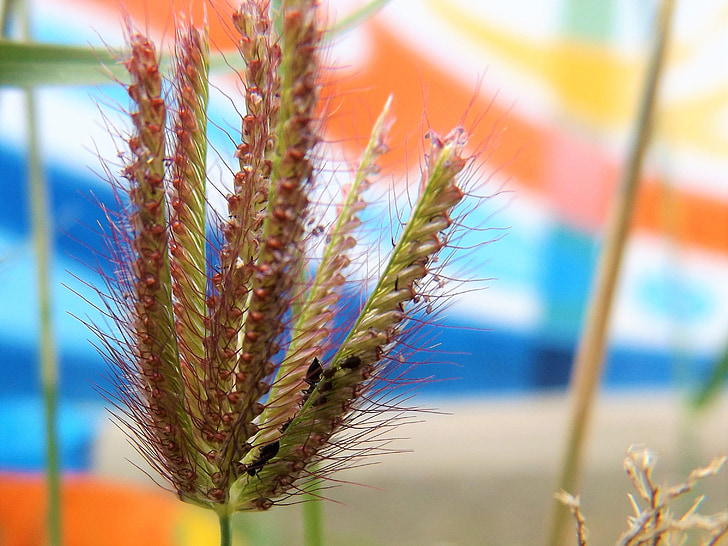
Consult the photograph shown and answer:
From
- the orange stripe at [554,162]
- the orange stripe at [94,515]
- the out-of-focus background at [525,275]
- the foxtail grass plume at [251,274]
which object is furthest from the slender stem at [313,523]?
the orange stripe at [554,162]

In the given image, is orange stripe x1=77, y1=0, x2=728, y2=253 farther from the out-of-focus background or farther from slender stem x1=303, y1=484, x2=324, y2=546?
slender stem x1=303, y1=484, x2=324, y2=546

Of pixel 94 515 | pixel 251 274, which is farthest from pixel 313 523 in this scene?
pixel 94 515

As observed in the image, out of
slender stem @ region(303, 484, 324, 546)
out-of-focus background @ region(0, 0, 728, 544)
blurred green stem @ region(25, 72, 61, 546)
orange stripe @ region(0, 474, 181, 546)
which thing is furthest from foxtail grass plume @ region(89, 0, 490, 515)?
out-of-focus background @ region(0, 0, 728, 544)

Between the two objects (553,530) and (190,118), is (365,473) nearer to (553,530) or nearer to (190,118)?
(553,530)

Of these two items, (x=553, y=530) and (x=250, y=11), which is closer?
(x=250, y=11)

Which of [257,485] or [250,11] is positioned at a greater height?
[250,11]

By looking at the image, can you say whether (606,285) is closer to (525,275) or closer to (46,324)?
(46,324)

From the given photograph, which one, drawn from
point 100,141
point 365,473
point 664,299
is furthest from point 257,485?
point 664,299
